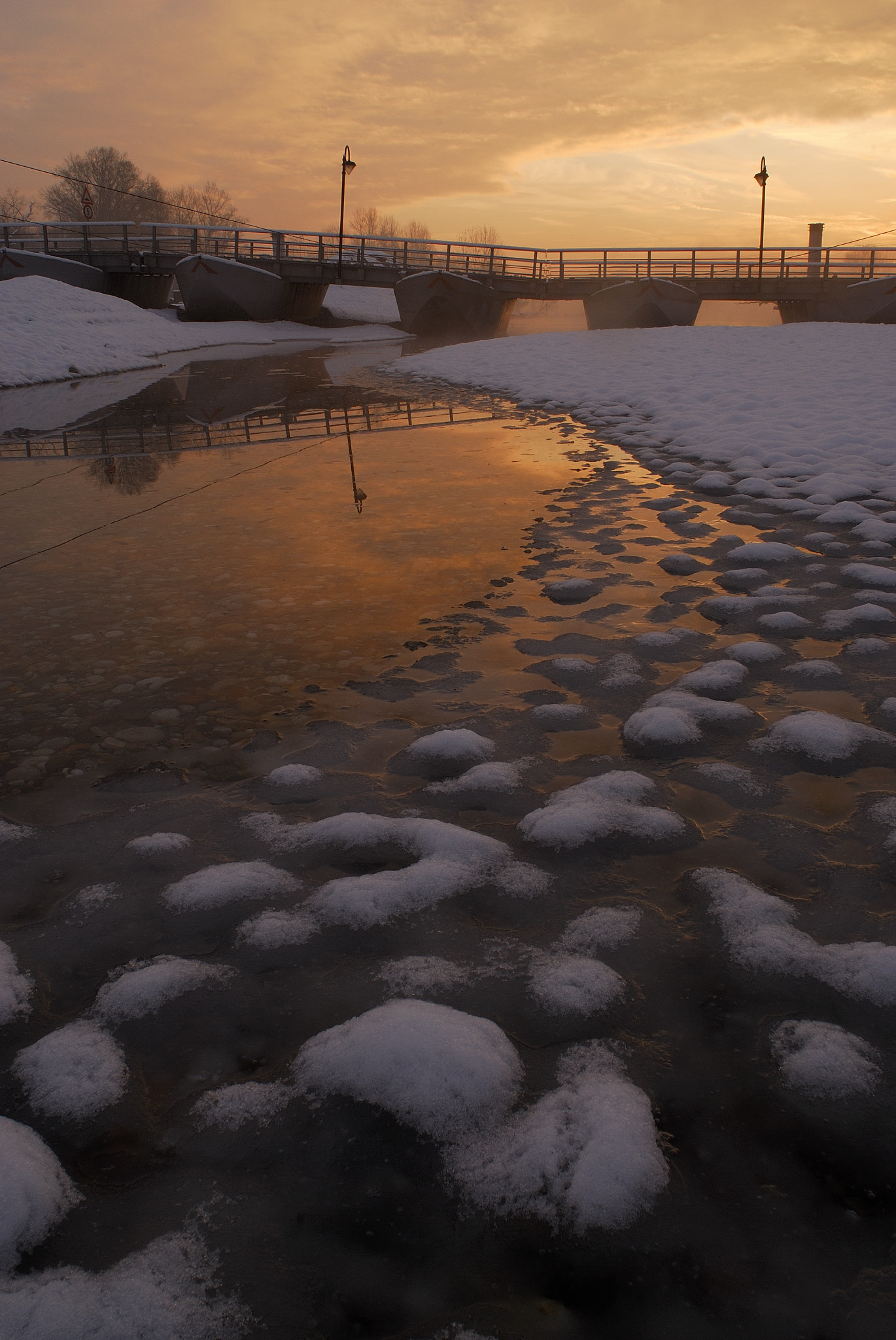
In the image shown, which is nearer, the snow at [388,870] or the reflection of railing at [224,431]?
the snow at [388,870]

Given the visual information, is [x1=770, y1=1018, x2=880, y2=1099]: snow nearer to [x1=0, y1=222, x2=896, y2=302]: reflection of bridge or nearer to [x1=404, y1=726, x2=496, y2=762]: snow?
[x1=404, y1=726, x2=496, y2=762]: snow

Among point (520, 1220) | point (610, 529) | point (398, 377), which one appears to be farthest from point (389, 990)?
point (398, 377)

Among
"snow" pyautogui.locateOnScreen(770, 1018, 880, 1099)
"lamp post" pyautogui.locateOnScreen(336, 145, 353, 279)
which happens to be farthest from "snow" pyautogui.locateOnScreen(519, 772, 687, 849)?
"lamp post" pyautogui.locateOnScreen(336, 145, 353, 279)

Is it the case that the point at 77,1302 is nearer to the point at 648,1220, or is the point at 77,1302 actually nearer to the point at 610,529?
the point at 648,1220

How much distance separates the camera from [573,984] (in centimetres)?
137

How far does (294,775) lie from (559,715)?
787 millimetres

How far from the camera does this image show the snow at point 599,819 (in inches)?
69.3

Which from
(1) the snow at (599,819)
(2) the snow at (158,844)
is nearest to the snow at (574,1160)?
(1) the snow at (599,819)

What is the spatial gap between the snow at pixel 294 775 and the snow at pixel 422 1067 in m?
0.80

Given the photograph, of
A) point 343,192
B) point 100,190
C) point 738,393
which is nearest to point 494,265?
point 343,192

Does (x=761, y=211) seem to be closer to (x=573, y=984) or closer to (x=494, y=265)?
(x=494, y=265)

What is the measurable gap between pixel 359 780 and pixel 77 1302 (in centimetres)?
121

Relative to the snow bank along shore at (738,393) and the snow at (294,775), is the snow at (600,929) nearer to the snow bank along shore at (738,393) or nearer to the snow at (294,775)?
the snow at (294,775)

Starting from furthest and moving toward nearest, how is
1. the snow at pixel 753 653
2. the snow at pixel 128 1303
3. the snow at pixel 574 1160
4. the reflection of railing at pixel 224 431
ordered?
the reflection of railing at pixel 224 431 < the snow at pixel 753 653 < the snow at pixel 574 1160 < the snow at pixel 128 1303
